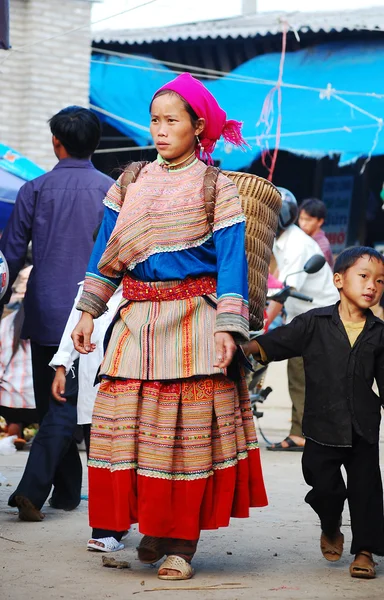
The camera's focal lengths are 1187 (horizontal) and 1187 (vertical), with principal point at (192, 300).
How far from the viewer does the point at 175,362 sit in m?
4.55

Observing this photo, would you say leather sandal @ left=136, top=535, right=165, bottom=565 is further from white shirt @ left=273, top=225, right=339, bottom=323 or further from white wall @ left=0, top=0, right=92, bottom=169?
white wall @ left=0, top=0, right=92, bottom=169

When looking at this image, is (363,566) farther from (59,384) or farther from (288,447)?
(288,447)

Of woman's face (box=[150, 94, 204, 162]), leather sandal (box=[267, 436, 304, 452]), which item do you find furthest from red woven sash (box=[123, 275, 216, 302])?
leather sandal (box=[267, 436, 304, 452])

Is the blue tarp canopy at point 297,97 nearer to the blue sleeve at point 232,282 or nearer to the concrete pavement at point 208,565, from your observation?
the concrete pavement at point 208,565

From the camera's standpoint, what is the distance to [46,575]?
461 cm

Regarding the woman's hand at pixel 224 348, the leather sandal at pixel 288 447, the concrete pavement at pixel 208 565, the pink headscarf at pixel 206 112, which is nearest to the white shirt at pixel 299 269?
the leather sandal at pixel 288 447

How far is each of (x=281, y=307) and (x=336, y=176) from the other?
6529mm

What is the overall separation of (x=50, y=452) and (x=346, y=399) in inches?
73.4

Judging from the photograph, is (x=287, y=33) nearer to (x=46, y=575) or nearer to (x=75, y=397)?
(x=75, y=397)

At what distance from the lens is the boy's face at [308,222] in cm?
1009

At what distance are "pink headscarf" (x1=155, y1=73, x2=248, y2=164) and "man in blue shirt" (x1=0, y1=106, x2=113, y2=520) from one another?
57.2 inches

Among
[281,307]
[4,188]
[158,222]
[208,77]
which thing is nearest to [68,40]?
[208,77]

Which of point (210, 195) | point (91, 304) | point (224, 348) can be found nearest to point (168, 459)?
point (224, 348)

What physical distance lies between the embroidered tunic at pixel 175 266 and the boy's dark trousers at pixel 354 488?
2.16ft
